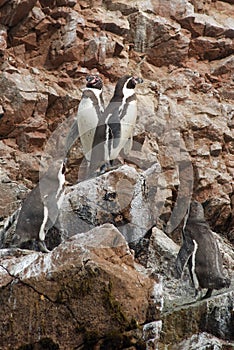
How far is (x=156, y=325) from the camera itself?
6.67 metres

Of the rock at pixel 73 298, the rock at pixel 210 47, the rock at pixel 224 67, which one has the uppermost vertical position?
the rock at pixel 73 298

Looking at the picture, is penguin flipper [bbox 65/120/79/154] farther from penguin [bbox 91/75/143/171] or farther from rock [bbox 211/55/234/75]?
rock [bbox 211/55/234/75]

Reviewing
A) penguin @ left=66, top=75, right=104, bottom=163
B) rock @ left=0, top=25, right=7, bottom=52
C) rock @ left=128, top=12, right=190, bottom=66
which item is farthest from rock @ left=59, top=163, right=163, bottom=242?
rock @ left=128, top=12, right=190, bottom=66

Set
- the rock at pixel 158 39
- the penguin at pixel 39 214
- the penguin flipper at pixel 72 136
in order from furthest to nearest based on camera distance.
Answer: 1. the rock at pixel 158 39
2. the penguin flipper at pixel 72 136
3. the penguin at pixel 39 214

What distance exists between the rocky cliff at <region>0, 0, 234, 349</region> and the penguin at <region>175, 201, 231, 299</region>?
231mm

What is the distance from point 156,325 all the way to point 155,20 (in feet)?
31.9

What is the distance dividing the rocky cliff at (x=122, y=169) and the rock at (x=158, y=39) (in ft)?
0.08

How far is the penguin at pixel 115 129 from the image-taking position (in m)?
11.1

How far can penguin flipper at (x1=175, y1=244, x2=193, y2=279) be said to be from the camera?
29.8 feet

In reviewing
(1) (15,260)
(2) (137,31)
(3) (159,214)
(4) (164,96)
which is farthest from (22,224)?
(2) (137,31)

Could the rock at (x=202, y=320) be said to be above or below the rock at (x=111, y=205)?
below

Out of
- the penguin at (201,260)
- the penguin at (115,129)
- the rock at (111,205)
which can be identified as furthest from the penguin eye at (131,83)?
the penguin at (201,260)

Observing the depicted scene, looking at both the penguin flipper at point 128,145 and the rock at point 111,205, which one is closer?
the rock at point 111,205

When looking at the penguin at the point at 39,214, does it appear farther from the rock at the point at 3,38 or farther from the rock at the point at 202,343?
the rock at the point at 3,38
